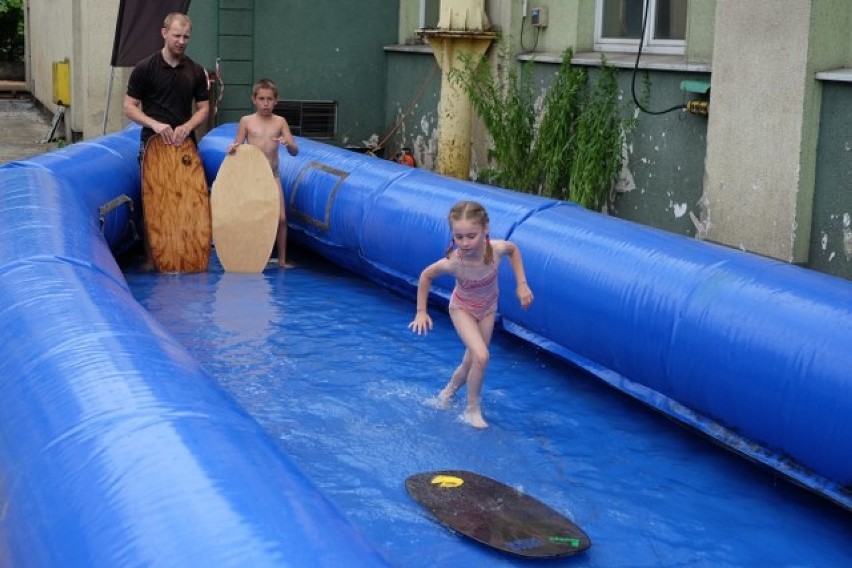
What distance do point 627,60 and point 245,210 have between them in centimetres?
303

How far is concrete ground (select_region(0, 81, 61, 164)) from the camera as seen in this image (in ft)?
51.2

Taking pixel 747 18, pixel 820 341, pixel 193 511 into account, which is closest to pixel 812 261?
pixel 747 18

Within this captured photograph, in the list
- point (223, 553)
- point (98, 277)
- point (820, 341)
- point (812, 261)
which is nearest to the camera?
point (223, 553)

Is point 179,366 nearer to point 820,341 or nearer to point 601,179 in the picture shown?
point 820,341

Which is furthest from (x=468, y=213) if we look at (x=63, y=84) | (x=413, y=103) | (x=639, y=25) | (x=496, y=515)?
(x=63, y=84)

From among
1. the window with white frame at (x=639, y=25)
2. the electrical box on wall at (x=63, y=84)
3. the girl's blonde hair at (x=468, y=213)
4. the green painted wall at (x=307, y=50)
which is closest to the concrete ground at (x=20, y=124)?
the electrical box on wall at (x=63, y=84)

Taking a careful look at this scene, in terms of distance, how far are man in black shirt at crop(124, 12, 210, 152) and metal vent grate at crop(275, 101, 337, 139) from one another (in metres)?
4.88

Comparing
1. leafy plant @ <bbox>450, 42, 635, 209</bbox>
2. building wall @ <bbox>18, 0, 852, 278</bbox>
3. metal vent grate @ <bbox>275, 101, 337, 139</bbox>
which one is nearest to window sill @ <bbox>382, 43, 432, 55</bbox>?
building wall @ <bbox>18, 0, 852, 278</bbox>

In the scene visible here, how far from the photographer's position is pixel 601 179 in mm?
9055

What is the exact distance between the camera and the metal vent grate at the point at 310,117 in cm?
1363

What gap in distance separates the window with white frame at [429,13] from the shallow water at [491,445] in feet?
20.8

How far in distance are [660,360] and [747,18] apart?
2.91 meters

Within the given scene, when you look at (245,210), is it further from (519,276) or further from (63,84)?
(63,84)

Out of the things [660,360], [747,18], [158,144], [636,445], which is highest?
[747,18]
